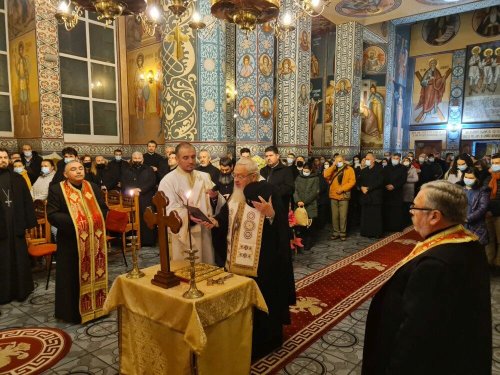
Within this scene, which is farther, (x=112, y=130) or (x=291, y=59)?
(x=112, y=130)

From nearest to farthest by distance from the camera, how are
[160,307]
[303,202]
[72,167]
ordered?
[160,307] < [72,167] < [303,202]

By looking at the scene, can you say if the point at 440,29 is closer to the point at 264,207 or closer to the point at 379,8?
the point at 379,8

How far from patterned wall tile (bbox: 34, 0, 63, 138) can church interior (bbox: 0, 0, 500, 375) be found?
0.09ft

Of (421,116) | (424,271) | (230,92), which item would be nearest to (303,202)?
(424,271)

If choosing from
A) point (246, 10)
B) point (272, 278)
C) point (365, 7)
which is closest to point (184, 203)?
point (272, 278)

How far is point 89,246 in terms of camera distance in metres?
3.86

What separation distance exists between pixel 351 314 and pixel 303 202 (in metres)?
3.03

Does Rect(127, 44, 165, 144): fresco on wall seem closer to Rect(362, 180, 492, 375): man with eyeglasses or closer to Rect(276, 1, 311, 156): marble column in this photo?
Rect(276, 1, 311, 156): marble column

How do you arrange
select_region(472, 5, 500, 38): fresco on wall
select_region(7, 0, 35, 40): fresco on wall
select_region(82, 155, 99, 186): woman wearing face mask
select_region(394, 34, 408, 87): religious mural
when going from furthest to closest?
select_region(394, 34, 408, 87): religious mural
select_region(472, 5, 500, 38): fresco on wall
select_region(7, 0, 35, 40): fresco on wall
select_region(82, 155, 99, 186): woman wearing face mask

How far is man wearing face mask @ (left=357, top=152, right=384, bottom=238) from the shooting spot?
7.82m

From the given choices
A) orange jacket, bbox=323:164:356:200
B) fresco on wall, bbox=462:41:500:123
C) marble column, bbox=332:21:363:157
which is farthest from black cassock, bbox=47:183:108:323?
fresco on wall, bbox=462:41:500:123

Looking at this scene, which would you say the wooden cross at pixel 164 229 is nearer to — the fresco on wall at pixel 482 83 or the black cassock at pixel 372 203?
the black cassock at pixel 372 203

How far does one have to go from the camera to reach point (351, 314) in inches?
160

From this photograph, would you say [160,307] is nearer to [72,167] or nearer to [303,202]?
[72,167]
